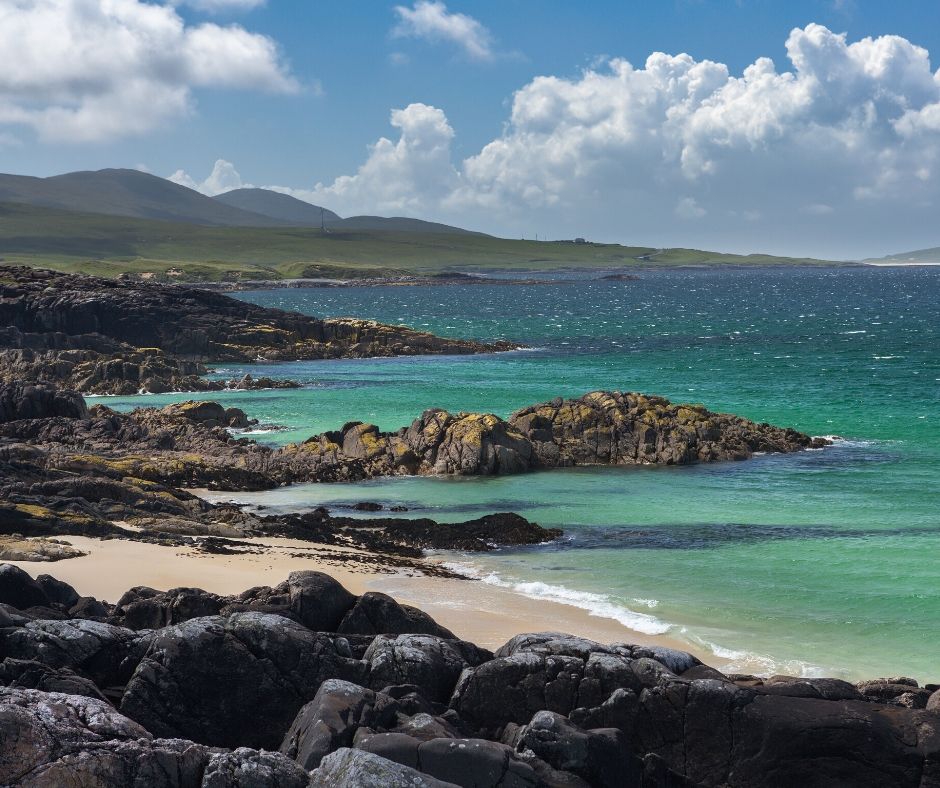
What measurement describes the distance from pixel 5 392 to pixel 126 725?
39.3 m

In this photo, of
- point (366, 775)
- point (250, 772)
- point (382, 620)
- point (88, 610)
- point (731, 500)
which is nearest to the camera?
point (366, 775)

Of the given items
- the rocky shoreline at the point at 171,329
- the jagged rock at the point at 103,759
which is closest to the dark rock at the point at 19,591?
the jagged rock at the point at 103,759

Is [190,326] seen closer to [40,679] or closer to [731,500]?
[731,500]

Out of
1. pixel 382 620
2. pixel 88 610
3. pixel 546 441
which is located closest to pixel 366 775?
pixel 382 620

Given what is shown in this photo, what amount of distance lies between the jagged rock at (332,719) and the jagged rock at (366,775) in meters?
1.19

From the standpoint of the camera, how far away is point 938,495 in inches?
1486

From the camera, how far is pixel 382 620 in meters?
16.6

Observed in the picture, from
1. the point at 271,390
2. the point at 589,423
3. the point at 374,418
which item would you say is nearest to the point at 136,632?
the point at 589,423

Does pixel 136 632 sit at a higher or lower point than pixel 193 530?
higher

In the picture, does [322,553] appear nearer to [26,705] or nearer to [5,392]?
[26,705]

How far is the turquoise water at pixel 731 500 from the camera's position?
2406cm

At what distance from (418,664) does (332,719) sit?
2.18 metres

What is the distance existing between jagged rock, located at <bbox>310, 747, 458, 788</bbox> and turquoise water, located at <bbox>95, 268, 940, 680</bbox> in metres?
11.7

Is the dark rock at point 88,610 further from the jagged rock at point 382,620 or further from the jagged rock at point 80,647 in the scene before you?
the jagged rock at point 382,620
